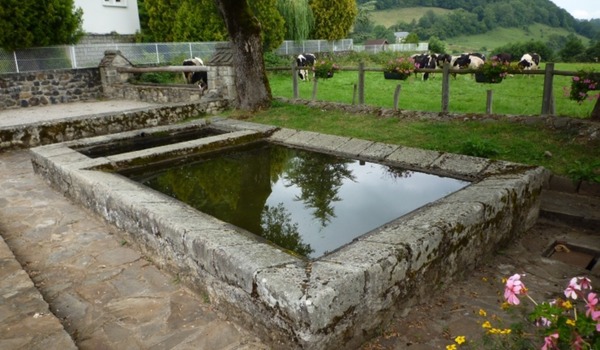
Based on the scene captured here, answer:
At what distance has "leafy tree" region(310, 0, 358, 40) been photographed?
28.0m

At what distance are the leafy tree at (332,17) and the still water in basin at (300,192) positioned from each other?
24679 millimetres

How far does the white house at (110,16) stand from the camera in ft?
65.4

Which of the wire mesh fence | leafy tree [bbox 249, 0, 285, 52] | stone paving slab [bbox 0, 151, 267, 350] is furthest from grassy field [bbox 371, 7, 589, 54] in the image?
stone paving slab [bbox 0, 151, 267, 350]

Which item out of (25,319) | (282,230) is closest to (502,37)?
(282,230)

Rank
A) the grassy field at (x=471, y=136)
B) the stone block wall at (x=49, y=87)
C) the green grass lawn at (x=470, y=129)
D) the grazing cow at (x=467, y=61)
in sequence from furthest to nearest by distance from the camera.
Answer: the grazing cow at (x=467, y=61)
the stone block wall at (x=49, y=87)
the green grass lawn at (x=470, y=129)
the grassy field at (x=471, y=136)

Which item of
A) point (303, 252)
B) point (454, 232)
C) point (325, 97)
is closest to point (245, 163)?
point (303, 252)

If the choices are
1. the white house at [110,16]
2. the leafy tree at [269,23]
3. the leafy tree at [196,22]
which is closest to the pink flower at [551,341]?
the leafy tree at [196,22]

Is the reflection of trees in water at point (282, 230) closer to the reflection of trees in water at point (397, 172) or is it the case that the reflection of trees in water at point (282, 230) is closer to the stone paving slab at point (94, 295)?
the stone paving slab at point (94, 295)

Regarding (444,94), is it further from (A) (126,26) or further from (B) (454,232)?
(A) (126,26)

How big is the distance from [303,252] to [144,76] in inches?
554

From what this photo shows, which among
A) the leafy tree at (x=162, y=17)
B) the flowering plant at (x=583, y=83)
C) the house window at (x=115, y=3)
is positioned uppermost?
the house window at (x=115, y=3)

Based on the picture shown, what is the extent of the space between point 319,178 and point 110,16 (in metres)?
20.1

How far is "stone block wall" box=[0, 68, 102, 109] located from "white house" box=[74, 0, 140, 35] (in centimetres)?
647

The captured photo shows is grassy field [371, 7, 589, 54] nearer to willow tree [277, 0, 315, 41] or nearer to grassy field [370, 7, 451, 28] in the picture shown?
grassy field [370, 7, 451, 28]
